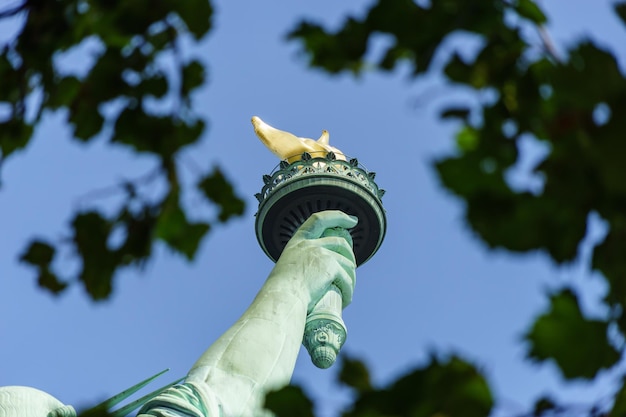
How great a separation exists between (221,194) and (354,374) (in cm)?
98

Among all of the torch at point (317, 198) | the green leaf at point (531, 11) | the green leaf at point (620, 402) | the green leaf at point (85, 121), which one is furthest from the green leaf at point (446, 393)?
the torch at point (317, 198)

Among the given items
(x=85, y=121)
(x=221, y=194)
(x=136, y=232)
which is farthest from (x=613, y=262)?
(x=85, y=121)

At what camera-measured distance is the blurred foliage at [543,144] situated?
302 centimetres

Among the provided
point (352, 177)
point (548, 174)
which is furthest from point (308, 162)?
point (548, 174)

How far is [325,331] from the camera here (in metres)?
12.6

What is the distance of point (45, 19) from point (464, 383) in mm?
1932

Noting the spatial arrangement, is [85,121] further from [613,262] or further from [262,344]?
[262,344]

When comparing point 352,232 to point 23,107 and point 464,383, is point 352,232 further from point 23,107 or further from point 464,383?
point 464,383

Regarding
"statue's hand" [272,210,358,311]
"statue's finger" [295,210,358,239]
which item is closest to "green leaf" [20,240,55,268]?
"statue's hand" [272,210,358,311]

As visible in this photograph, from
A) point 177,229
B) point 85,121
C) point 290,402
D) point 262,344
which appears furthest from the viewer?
point 262,344

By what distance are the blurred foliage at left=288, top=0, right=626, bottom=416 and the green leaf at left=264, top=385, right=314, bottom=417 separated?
37 centimetres

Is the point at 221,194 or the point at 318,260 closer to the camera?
the point at 221,194

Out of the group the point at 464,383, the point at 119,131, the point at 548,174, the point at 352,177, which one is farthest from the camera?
the point at 352,177

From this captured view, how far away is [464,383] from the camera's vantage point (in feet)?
9.81
